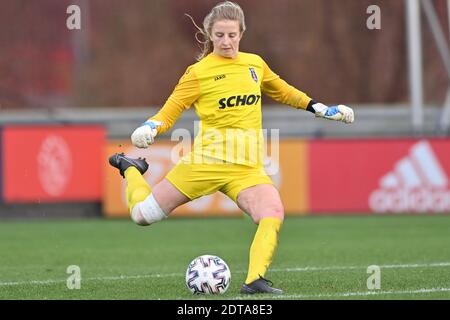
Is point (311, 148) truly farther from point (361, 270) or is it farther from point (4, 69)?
point (4, 69)

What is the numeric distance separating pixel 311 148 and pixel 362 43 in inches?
583

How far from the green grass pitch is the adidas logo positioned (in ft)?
1.51

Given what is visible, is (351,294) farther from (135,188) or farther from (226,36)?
(226,36)

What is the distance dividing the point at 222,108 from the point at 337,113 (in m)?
0.95

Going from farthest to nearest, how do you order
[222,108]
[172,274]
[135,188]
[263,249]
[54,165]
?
1. [54,165]
2. [172,274]
3. [135,188]
4. [222,108]
5. [263,249]

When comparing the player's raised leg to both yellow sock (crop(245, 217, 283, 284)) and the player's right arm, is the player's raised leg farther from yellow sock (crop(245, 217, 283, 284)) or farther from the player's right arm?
the player's right arm

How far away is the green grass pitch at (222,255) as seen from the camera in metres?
8.77

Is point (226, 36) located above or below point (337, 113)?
above

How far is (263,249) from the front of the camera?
827cm

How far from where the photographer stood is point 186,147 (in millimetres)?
17531

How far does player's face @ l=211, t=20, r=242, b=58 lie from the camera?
8398 millimetres

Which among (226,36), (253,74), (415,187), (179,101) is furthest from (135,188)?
(415,187)

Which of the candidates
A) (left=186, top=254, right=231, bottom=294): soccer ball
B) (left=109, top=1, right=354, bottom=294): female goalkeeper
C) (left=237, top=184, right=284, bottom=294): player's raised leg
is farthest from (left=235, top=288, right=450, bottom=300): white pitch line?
(left=109, top=1, right=354, bottom=294): female goalkeeper
